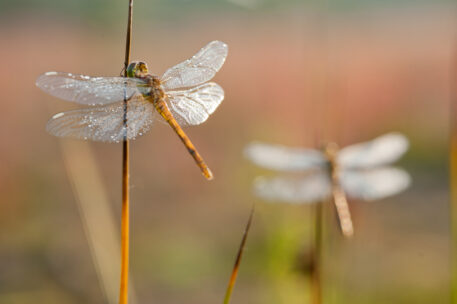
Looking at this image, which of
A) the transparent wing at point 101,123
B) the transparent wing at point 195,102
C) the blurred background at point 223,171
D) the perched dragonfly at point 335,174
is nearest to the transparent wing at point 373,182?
the perched dragonfly at point 335,174

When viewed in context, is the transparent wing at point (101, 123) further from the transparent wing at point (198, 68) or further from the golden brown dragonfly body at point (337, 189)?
the golden brown dragonfly body at point (337, 189)

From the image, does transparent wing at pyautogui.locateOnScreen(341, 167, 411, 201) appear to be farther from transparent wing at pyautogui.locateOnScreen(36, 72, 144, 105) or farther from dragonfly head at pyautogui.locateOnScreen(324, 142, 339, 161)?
transparent wing at pyautogui.locateOnScreen(36, 72, 144, 105)

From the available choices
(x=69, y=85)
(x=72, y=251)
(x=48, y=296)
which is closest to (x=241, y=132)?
(x=72, y=251)

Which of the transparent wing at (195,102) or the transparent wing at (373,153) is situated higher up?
the transparent wing at (195,102)

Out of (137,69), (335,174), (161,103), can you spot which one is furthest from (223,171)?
(137,69)

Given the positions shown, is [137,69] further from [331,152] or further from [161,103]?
[331,152]

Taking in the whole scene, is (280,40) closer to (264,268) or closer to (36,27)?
(36,27)
